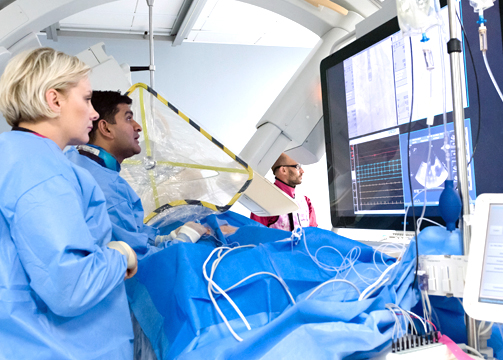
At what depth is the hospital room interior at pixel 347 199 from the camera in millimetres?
799

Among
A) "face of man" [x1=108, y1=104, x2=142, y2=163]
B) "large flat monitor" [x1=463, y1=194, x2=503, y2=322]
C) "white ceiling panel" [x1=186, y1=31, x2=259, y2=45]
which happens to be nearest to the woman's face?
"face of man" [x1=108, y1=104, x2=142, y2=163]

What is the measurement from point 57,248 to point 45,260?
0.04 metres

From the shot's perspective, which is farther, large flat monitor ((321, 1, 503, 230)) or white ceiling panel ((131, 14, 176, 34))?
white ceiling panel ((131, 14, 176, 34))

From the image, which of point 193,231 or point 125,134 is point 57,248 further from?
point 125,134

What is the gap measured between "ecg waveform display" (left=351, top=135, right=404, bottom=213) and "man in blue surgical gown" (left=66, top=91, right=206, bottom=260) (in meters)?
0.60

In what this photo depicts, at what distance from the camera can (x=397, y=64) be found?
132 cm

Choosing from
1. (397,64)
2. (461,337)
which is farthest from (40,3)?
(461,337)

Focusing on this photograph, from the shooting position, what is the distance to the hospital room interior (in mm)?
799

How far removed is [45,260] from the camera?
0.78 m

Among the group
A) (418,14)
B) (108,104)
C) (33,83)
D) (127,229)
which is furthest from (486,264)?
(108,104)

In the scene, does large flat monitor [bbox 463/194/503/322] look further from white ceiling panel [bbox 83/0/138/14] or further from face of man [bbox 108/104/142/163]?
white ceiling panel [bbox 83/0/138/14]

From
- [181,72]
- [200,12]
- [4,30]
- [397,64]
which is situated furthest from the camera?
[181,72]

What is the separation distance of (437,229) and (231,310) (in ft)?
1.65

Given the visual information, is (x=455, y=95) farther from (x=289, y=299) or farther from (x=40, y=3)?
(x=40, y=3)
